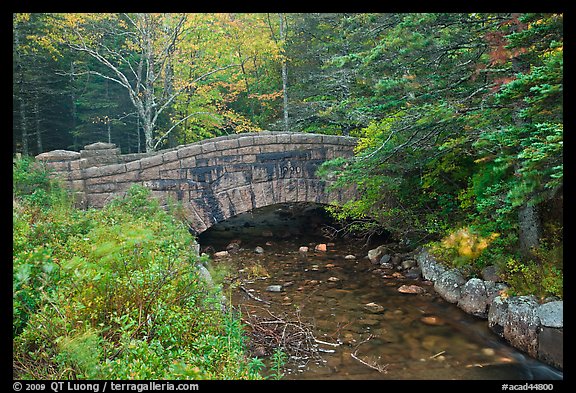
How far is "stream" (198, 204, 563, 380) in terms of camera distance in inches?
239

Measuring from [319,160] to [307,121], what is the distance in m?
6.70

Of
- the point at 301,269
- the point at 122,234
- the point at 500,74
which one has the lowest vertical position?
the point at 301,269

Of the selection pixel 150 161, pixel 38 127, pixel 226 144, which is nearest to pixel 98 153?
pixel 150 161

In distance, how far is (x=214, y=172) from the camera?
10.5 meters

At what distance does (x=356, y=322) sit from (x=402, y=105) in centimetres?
499

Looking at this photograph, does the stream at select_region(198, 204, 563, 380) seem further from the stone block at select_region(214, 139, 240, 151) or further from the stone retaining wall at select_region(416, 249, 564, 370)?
the stone block at select_region(214, 139, 240, 151)

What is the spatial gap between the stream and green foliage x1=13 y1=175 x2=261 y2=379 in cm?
148

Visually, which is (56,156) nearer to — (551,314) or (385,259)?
(385,259)

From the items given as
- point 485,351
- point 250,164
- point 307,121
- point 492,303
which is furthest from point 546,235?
point 307,121

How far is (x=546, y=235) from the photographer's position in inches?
309

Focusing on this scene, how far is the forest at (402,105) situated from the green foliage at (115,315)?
3.86 metres

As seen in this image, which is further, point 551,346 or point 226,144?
point 226,144
